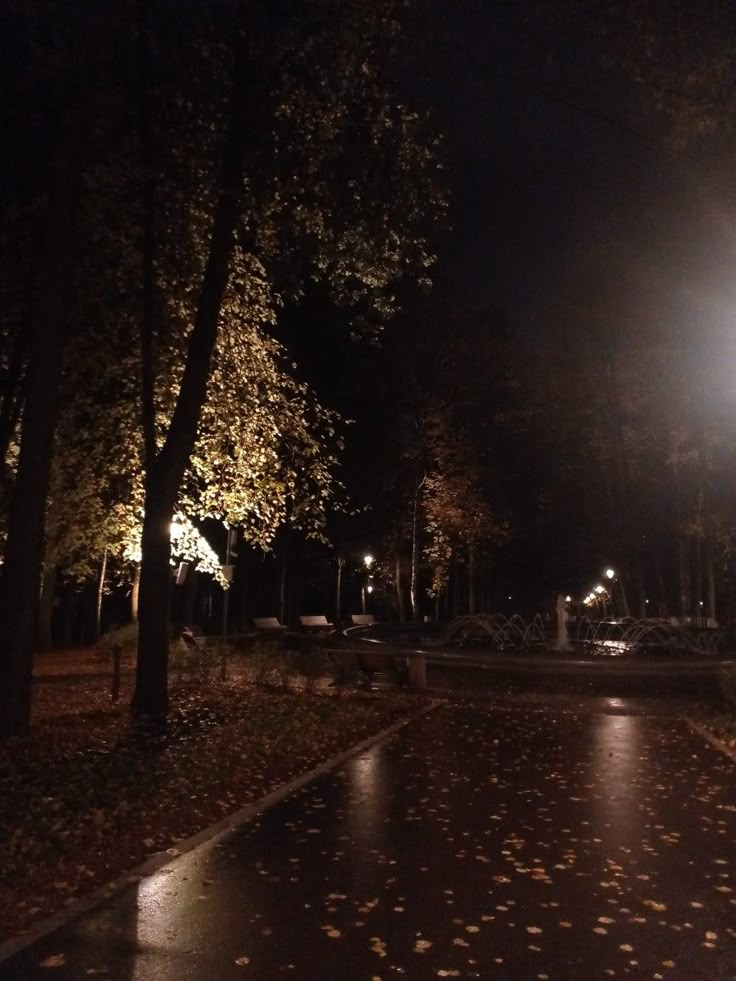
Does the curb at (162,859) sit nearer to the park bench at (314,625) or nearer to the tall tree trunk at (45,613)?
the tall tree trunk at (45,613)

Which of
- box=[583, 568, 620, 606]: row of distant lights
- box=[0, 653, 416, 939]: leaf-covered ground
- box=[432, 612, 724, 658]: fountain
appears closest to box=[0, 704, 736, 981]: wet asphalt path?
box=[0, 653, 416, 939]: leaf-covered ground

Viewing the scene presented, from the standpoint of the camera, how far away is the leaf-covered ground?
6785mm

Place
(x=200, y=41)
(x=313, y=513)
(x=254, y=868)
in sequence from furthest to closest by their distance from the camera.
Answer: (x=313, y=513), (x=200, y=41), (x=254, y=868)

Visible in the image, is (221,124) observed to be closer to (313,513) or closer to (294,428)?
(294,428)

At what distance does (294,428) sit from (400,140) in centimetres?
533

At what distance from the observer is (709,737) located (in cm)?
1420

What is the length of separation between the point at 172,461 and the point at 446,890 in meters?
8.03

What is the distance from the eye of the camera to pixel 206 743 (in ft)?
38.1

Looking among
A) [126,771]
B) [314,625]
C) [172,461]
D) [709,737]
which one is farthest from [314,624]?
[126,771]

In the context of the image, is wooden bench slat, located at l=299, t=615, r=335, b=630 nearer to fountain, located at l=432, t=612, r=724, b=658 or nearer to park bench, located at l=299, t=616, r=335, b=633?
park bench, located at l=299, t=616, r=335, b=633

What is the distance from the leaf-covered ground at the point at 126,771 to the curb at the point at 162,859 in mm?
115

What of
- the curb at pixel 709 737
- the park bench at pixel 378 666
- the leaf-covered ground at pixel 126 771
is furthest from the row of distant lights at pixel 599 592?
the leaf-covered ground at pixel 126 771

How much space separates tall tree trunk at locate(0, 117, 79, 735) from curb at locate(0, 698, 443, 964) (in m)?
3.05

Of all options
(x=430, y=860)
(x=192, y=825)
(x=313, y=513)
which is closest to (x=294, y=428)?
(x=313, y=513)
